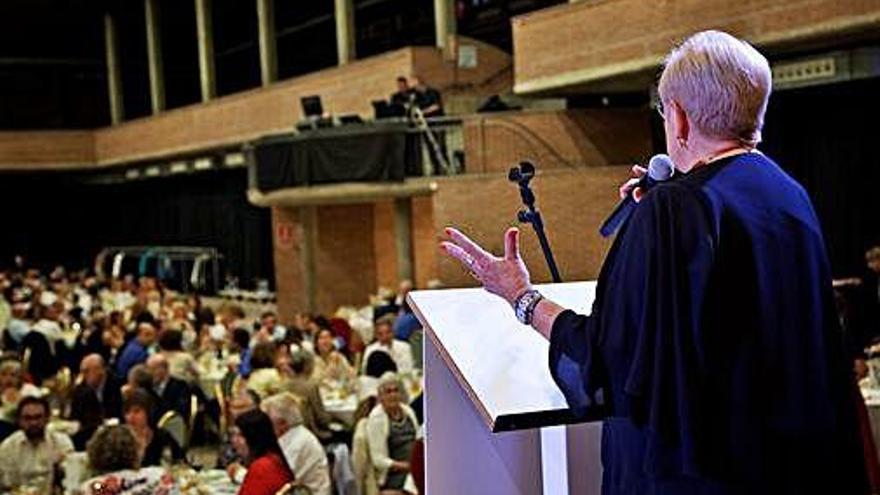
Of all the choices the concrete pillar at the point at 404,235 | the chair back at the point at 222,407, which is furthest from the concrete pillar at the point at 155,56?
the chair back at the point at 222,407

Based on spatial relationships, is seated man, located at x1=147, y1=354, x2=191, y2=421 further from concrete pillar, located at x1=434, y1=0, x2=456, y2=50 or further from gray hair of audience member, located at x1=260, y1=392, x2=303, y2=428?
concrete pillar, located at x1=434, y1=0, x2=456, y2=50

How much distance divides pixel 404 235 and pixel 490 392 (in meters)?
15.2

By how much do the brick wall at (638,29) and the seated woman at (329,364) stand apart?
4.08 meters

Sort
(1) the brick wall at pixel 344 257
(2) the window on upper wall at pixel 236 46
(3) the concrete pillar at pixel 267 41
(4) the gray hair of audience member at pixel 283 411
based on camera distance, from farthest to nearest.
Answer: (2) the window on upper wall at pixel 236 46
(3) the concrete pillar at pixel 267 41
(1) the brick wall at pixel 344 257
(4) the gray hair of audience member at pixel 283 411

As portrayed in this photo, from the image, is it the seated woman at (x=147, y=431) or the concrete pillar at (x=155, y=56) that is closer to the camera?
the seated woman at (x=147, y=431)

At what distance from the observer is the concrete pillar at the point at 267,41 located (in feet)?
78.5

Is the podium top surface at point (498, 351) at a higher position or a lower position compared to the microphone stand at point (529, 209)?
lower

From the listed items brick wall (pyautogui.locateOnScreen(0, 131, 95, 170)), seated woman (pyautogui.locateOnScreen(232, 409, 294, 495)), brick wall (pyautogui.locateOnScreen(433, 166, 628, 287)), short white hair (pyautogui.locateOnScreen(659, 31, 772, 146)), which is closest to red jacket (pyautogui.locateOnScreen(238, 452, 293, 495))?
seated woman (pyautogui.locateOnScreen(232, 409, 294, 495))

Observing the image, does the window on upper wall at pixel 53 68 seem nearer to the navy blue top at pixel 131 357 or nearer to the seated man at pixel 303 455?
the navy blue top at pixel 131 357

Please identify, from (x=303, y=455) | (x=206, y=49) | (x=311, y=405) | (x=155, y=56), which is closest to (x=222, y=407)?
(x=311, y=405)

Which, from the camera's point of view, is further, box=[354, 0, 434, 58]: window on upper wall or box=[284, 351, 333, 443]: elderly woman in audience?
Result: box=[354, 0, 434, 58]: window on upper wall

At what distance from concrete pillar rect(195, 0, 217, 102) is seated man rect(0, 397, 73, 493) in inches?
741

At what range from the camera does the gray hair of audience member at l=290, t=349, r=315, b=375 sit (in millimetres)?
A: 8719

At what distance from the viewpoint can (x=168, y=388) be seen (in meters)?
9.05
